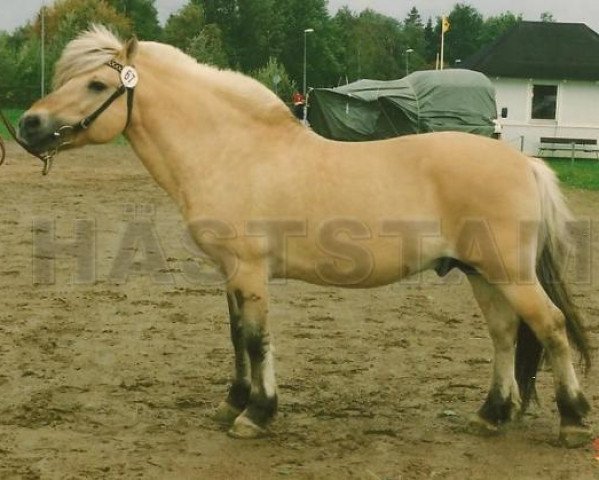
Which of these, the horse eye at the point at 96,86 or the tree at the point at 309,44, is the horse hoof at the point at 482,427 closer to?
the horse eye at the point at 96,86

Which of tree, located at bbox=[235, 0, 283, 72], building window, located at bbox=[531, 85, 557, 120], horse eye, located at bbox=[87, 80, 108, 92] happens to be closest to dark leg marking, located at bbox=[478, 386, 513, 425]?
horse eye, located at bbox=[87, 80, 108, 92]

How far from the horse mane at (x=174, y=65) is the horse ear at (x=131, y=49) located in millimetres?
40

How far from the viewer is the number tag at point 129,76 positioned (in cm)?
456

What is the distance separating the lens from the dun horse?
444cm

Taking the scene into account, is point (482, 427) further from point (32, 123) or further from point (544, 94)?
point (544, 94)

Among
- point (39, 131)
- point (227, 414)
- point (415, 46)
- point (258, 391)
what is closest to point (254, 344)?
point (258, 391)

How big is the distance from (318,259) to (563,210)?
54.4 inches

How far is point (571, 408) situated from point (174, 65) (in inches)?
115

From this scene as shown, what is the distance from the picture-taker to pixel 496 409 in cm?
480

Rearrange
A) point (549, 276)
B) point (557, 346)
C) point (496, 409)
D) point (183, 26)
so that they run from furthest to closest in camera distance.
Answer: point (183, 26)
point (496, 409)
point (549, 276)
point (557, 346)

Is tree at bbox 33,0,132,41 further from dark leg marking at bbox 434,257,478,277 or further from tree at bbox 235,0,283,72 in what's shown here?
dark leg marking at bbox 434,257,478,277

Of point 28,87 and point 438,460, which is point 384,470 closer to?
point 438,460

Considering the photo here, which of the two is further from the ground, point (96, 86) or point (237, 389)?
point (96, 86)

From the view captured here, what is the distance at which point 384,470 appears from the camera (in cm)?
418
